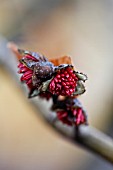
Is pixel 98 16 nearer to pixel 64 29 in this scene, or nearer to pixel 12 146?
pixel 64 29

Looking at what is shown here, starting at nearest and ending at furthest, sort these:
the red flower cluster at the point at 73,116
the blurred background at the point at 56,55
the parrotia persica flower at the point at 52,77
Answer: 1. the parrotia persica flower at the point at 52,77
2. the red flower cluster at the point at 73,116
3. the blurred background at the point at 56,55

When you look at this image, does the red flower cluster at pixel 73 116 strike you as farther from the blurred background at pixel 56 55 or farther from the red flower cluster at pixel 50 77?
the blurred background at pixel 56 55

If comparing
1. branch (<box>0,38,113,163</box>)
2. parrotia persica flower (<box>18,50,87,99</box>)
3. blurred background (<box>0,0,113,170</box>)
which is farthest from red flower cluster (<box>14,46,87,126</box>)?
blurred background (<box>0,0,113,170</box>)

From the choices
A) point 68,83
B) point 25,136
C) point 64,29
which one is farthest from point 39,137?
point 68,83

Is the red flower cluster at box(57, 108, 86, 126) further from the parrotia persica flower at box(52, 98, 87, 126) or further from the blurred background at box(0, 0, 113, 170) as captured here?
the blurred background at box(0, 0, 113, 170)

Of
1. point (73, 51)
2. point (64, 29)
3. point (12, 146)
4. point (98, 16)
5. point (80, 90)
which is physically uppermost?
point (98, 16)

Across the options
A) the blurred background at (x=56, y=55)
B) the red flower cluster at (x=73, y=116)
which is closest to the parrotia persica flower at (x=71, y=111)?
the red flower cluster at (x=73, y=116)
